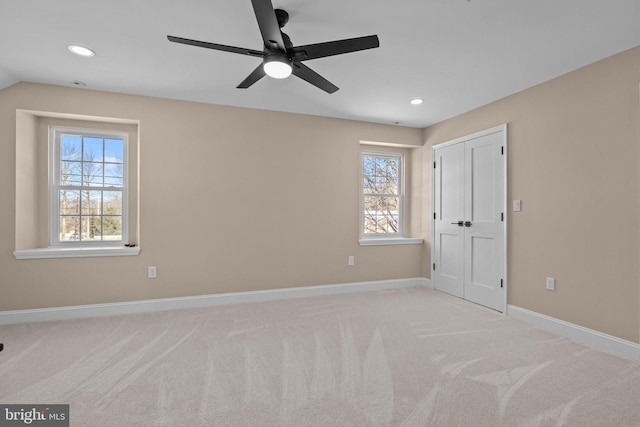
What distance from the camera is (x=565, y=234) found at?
9.75 feet

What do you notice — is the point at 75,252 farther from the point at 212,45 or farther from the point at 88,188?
the point at 212,45

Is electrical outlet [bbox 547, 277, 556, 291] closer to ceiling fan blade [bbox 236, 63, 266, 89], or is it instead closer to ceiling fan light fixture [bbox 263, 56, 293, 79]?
ceiling fan light fixture [bbox 263, 56, 293, 79]

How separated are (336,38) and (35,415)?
10.1 ft

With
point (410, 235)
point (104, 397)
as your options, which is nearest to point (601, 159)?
point (410, 235)

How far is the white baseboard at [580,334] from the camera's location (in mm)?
2504

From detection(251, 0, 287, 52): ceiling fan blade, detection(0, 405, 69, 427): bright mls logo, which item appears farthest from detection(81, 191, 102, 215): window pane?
detection(251, 0, 287, 52): ceiling fan blade

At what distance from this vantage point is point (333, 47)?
1919mm

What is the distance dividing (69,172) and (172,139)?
3.91 feet

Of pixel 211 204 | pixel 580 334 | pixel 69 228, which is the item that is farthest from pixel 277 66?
pixel 580 334

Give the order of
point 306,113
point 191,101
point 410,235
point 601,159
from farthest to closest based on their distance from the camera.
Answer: point 410,235 → point 306,113 → point 191,101 → point 601,159

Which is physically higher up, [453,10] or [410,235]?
[453,10]

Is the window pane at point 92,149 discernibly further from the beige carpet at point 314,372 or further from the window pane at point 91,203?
the beige carpet at point 314,372

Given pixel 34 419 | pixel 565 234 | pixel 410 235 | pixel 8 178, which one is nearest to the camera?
pixel 34 419

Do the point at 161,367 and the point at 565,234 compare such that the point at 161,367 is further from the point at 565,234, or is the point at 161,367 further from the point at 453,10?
the point at 565,234
